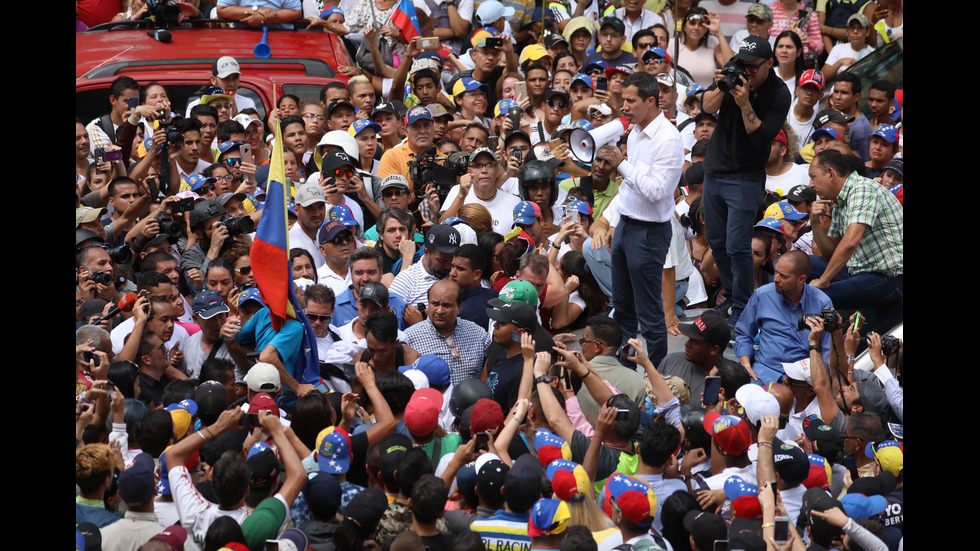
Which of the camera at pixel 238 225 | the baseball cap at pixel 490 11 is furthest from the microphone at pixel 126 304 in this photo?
the baseball cap at pixel 490 11

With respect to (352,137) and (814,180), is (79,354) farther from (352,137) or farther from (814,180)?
(814,180)

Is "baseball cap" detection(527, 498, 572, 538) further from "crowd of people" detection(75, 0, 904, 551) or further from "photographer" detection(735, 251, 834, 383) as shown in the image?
"photographer" detection(735, 251, 834, 383)

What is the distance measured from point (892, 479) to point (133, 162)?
6759 mm

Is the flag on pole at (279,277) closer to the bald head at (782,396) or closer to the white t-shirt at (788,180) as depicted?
→ the bald head at (782,396)

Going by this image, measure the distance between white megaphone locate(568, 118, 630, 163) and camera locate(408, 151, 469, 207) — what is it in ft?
5.73

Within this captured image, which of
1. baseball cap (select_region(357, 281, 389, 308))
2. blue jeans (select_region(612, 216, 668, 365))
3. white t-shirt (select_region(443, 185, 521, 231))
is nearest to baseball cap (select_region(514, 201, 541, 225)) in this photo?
white t-shirt (select_region(443, 185, 521, 231))

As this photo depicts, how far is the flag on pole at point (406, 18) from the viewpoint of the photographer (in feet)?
38.7

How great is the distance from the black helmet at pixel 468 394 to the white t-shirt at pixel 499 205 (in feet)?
8.99

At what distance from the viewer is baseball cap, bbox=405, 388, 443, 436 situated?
555cm

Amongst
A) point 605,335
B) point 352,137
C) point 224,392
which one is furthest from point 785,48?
point 224,392

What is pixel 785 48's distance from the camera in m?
11.2

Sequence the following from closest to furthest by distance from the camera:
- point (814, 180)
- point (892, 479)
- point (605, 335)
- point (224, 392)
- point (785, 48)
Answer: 1. point (892, 479)
2. point (224, 392)
3. point (605, 335)
4. point (814, 180)
5. point (785, 48)

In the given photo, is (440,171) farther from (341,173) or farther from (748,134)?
(748,134)

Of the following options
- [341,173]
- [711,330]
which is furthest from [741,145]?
[341,173]
